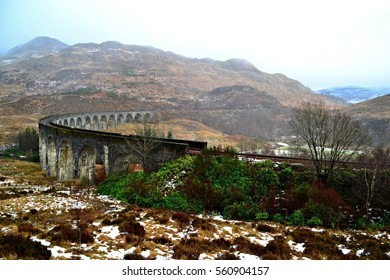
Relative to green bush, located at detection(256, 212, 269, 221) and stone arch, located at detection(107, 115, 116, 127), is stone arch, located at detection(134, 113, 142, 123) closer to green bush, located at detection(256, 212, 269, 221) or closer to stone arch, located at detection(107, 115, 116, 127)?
stone arch, located at detection(107, 115, 116, 127)

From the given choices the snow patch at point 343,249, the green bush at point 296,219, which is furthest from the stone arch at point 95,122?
the snow patch at point 343,249

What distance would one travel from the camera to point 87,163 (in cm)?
3100

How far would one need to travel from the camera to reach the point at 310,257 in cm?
973

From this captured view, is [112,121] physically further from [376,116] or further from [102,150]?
[376,116]

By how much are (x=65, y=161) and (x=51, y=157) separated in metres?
6.06

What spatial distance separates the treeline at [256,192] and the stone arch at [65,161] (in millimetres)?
15622

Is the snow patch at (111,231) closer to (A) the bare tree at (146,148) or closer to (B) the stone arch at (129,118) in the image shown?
(A) the bare tree at (146,148)

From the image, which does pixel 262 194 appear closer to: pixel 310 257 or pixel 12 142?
pixel 310 257

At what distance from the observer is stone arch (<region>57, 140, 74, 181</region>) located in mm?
33331

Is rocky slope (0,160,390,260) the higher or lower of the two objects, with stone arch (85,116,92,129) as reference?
lower

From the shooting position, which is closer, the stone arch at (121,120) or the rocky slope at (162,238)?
the rocky slope at (162,238)

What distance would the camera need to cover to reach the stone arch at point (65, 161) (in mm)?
33331

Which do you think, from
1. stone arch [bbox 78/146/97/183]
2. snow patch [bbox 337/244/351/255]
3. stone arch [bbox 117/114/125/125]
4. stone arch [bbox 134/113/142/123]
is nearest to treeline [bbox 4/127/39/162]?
stone arch [bbox 78/146/97/183]

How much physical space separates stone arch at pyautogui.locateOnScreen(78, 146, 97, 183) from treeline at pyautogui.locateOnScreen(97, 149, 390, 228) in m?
10.8
